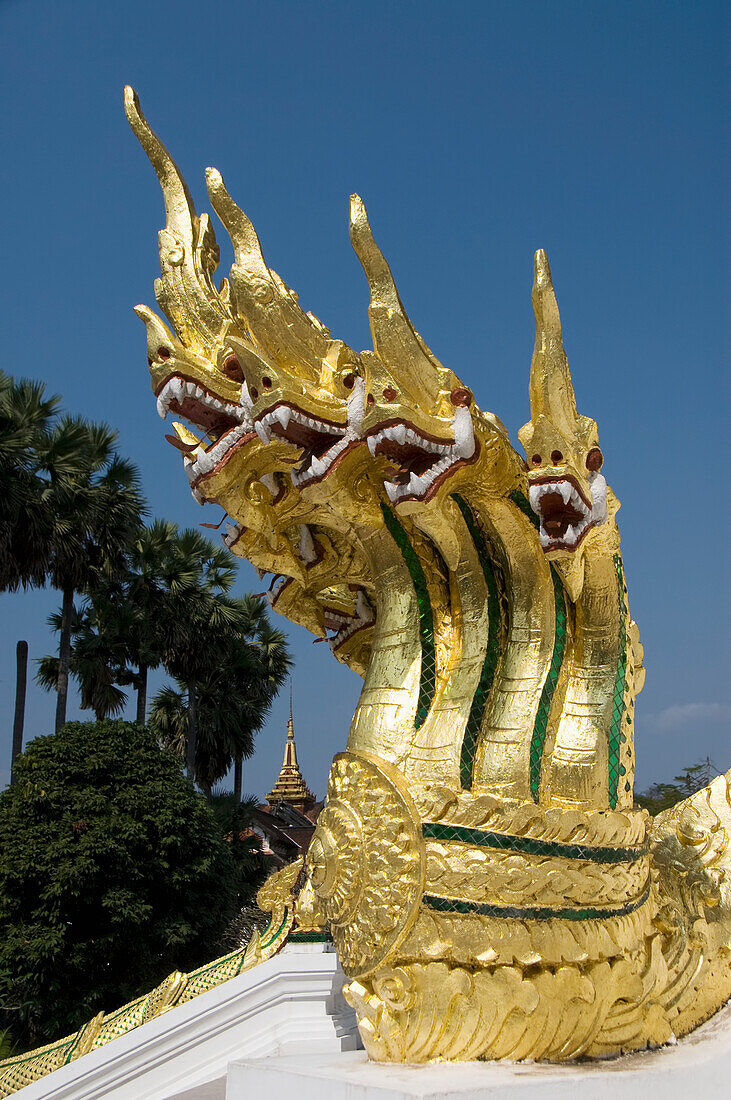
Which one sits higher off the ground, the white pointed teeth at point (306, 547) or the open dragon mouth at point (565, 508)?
the white pointed teeth at point (306, 547)

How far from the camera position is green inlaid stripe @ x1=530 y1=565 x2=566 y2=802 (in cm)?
485

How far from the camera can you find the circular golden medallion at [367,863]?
454 cm

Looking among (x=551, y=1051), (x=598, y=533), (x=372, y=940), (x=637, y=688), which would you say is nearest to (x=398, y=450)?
(x=598, y=533)

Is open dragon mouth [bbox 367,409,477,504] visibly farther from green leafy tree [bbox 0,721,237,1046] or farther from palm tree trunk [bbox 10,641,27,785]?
palm tree trunk [bbox 10,641,27,785]

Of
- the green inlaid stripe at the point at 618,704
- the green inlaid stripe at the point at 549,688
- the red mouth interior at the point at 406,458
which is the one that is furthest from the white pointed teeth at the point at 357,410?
the green inlaid stripe at the point at 618,704

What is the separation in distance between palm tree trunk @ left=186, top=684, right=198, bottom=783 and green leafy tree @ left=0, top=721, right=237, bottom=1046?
238 inches

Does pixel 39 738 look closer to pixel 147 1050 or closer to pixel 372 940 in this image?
pixel 147 1050

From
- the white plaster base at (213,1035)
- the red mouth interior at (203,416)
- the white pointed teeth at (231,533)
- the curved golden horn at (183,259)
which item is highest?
the curved golden horn at (183,259)

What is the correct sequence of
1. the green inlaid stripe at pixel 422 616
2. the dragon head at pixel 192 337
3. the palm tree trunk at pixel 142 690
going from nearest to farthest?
the green inlaid stripe at pixel 422 616 < the dragon head at pixel 192 337 < the palm tree trunk at pixel 142 690

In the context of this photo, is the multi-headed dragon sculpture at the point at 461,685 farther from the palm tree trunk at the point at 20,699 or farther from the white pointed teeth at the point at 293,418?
the palm tree trunk at the point at 20,699

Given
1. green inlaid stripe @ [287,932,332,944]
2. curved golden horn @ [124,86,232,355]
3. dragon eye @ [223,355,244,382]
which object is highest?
curved golden horn @ [124,86,232,355]

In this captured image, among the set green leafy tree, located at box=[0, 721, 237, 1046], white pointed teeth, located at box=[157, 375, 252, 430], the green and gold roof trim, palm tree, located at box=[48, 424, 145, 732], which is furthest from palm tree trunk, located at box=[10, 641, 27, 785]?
white pointed teeth, located at box=[157, 375, 252, 430]

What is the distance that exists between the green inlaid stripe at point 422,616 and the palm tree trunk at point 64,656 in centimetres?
1229

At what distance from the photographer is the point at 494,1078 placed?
4.12 meters
